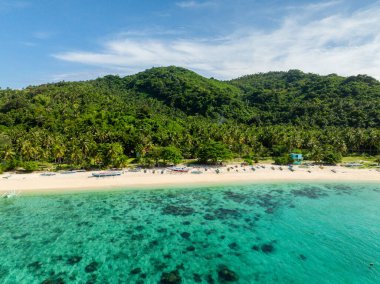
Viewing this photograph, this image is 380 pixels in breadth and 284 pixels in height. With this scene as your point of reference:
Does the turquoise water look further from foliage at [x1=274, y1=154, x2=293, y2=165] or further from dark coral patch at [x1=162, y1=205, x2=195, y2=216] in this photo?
foliage at [x1=274, y1=154, x2=293, y2=165]

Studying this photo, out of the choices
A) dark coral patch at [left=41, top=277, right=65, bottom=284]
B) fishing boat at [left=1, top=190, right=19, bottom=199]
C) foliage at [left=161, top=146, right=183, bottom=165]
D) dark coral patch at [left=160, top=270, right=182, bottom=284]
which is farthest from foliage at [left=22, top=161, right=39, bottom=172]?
dark coral patch at [left=160, top=270, right=182, bottom=284]

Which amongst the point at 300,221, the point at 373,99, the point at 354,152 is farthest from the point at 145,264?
the point at 373,99

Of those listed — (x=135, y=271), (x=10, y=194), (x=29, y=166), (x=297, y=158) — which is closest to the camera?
(x=135, y=271)

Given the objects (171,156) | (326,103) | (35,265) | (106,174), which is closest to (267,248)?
(35,265)

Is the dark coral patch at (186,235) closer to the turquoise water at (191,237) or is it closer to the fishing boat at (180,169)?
the turquoise water at (191,237)

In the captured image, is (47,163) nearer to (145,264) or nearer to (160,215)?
(160,215)

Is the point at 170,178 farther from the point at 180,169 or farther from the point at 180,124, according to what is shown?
the point at 180,124

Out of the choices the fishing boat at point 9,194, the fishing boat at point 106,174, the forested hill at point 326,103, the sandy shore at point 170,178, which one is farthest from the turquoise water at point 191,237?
the forested hill at point 326,103
